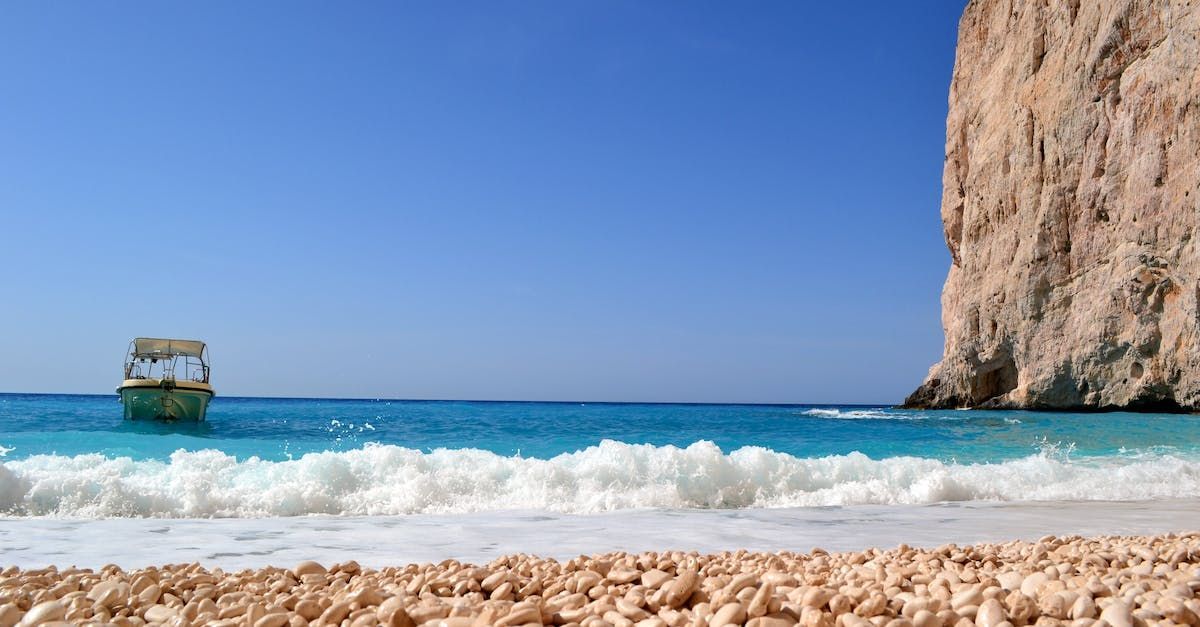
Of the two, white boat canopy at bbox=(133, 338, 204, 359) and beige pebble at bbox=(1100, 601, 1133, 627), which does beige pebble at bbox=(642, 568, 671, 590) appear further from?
white boat canopy at bbox=(133, 338, 204, 359)

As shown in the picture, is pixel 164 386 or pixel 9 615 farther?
pixel 164 386

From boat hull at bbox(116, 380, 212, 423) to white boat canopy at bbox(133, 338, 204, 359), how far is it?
1.08 m

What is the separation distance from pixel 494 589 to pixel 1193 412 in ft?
111

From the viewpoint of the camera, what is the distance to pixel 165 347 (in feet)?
67.8

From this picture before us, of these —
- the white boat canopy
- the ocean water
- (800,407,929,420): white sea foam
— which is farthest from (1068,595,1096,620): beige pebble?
(800,407,929,420): white sea foam

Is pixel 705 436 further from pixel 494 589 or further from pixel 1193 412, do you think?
pixel 1193 412

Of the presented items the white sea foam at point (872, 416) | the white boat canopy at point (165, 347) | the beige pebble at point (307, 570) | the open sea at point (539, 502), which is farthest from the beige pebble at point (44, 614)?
the white sea foam at point (872, 416)

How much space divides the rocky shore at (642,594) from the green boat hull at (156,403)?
17.6 meters

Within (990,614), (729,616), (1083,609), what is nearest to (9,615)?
(729,616)

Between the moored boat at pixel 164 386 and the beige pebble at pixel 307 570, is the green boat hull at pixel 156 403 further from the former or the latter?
the beige pebble at pixel 307 570

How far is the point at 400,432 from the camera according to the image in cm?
1952

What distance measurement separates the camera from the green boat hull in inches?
771

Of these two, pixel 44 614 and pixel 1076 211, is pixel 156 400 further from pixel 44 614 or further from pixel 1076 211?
pixel 1076 211

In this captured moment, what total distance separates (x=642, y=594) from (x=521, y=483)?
→ 19.7ft
